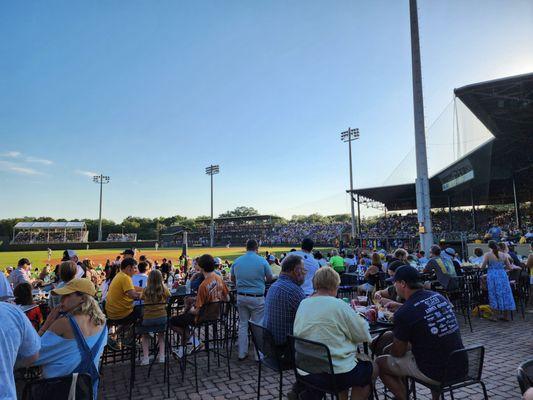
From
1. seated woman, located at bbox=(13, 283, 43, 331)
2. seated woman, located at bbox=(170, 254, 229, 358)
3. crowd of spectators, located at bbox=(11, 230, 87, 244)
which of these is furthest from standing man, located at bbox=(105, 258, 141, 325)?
crowd of spectators, located at bbox=(11, 230, 87, 244)

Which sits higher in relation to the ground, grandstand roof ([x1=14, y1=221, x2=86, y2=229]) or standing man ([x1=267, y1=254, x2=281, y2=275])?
grandstand roof ([x1=14, y1=221, x2=86, y2=229])

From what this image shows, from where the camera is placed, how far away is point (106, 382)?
15.6 ft

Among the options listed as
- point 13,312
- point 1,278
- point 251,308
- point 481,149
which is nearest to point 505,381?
point 251,308

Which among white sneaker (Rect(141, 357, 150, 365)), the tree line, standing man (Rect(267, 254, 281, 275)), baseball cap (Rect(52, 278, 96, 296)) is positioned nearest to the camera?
baseball cap (Rect(52, 278, 96, 296))

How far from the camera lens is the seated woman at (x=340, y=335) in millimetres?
2797

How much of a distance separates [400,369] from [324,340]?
2.68ft

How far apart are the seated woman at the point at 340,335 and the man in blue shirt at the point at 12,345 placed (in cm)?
201

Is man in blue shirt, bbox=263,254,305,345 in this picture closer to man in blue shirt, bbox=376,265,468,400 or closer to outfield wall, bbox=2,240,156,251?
man in blue shirt, bbox=376,265,468,400

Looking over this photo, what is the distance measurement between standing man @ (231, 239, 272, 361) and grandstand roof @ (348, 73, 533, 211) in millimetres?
14227

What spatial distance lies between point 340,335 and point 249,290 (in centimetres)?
282

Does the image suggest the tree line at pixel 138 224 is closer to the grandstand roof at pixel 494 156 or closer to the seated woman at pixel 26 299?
the grandstand roof at pixel 494 156

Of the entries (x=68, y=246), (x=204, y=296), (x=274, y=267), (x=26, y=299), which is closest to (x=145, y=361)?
(x=204, y=296)

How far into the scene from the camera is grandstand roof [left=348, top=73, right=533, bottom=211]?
1494cm

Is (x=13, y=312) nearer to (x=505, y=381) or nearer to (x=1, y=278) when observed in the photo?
(x=1, y=278)
